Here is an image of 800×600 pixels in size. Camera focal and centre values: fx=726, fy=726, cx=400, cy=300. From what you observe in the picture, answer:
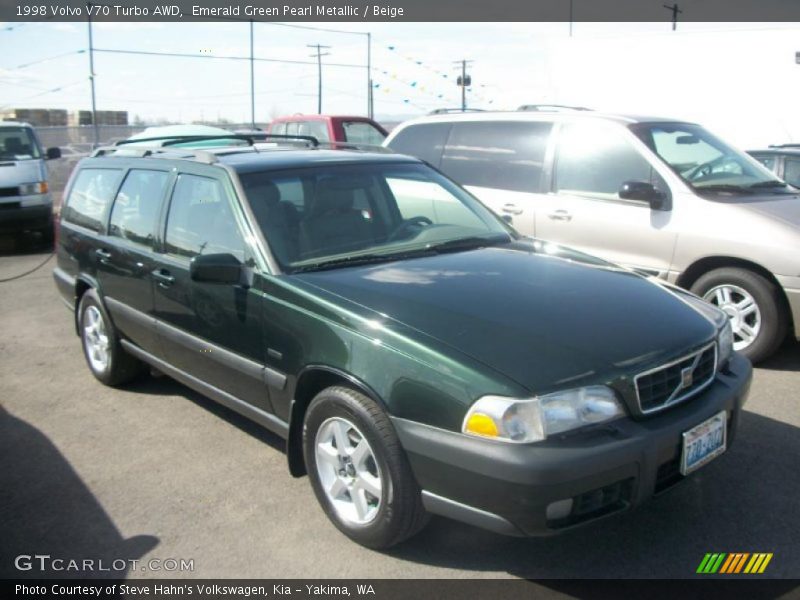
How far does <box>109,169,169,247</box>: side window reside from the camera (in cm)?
453

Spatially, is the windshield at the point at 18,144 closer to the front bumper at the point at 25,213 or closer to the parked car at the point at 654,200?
the front bumper at the point at 25,213

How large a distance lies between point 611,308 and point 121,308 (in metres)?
3.30

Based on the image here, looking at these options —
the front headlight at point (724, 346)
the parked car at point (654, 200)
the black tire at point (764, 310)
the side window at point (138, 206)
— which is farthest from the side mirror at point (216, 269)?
the black tire at point (764, 310)

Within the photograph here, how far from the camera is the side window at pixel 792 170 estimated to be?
365 inches

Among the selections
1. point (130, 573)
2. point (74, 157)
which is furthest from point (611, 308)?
point (74, 157)

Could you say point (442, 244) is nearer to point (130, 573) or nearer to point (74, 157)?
point (130, 573)

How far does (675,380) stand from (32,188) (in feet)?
37.0

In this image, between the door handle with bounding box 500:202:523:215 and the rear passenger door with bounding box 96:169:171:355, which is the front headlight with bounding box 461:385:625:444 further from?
the door handle with bounding box 500:202:523:215

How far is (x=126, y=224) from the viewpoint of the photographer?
15.9 feet

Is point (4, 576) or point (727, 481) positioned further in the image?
point (727, 481)

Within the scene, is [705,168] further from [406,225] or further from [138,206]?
[138,206]

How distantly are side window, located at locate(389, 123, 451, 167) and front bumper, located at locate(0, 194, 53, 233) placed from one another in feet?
22.5

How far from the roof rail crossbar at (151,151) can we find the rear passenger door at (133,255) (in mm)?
185

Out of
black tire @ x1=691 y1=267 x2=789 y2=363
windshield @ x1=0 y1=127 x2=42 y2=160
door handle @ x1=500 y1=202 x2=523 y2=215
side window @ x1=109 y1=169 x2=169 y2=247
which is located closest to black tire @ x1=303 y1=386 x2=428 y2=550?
side window @ x1=109 y1=169 x2=169 y2=247
